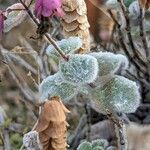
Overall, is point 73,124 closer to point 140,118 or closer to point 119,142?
point 140,118

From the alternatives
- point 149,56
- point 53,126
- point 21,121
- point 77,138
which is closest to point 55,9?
point 53,126

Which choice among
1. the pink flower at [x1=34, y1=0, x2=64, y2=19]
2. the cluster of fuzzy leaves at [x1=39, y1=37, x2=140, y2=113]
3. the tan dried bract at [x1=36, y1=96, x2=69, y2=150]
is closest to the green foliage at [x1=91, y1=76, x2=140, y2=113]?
the cluster of fuzzy leaves at [x1=39, y1=37, x2=140, y2=113]

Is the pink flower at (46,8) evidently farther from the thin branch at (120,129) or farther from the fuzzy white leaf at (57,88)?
the thin branch at (120,129)

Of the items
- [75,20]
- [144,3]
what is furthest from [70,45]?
[144,3]

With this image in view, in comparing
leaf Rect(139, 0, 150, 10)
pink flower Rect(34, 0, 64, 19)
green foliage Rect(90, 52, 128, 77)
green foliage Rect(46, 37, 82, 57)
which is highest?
pink flower Rect(34, 0, 64, 19)

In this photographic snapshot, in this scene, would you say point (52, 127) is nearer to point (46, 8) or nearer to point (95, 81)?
point (95, 81)

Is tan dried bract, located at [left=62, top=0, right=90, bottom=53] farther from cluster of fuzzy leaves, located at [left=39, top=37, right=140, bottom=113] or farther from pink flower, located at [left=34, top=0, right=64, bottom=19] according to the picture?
pink flower, located at [left=34, top=0, right=64, bottom=19]
